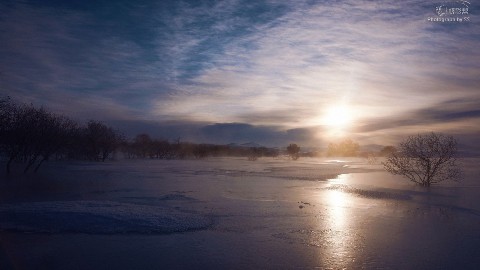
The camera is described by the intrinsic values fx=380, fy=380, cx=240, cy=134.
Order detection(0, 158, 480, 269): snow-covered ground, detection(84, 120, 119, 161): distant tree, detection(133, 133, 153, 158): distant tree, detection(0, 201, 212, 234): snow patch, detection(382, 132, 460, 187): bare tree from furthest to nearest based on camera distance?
detection(133, 133, 153, 158): distant tree, detection(84, 120, 119, 161): distant tree, detection(382, 132, 460, 187): bare tree, detection(0, 201, 212, 234): snow patch, detection(0, 158, 480, 269): snow-covered ground

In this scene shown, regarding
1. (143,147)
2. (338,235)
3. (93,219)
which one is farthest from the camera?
(143,147)

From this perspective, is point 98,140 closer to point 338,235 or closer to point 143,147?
point 143,147

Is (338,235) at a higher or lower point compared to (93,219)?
lower

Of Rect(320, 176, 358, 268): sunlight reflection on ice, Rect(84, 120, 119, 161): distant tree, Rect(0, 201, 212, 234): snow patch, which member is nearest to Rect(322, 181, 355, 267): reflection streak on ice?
Rect(320, 176, 358, 268): sunlight reflection on ice

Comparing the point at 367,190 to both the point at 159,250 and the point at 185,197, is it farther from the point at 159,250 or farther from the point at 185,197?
the point at 159,250

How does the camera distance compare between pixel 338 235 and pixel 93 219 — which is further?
pixel 93 219

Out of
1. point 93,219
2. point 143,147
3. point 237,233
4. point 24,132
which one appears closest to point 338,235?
point 237,233

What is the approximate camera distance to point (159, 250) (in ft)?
32.0

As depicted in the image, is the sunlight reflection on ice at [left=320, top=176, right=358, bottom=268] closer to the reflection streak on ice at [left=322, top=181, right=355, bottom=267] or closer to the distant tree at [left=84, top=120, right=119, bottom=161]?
the reflection streak on ice at [left=322, top=181, right=355, bottom=267]

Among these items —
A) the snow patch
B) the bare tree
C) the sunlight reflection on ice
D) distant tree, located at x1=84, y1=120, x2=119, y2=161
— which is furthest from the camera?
distant tree, located at x1=84, y1=120, x2=119, y2=161

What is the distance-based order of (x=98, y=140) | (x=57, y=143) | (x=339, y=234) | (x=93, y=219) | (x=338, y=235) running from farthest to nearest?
(x=98, y=140)
(x=57, y=143)
(x=93, y=219)
(x=339, y=234)
(x=338, y=235)

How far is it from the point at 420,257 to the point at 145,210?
9.87 meters

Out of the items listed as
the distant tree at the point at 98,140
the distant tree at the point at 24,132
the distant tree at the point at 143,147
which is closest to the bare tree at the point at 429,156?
the distant tree at the point at 24,132

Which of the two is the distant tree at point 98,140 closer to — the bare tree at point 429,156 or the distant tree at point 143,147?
the distant tree at point 143,147
